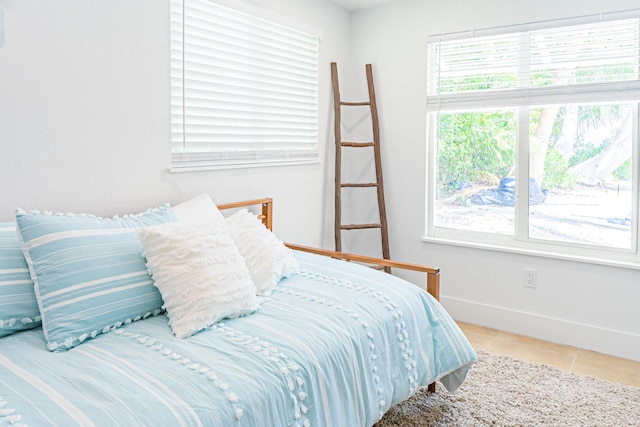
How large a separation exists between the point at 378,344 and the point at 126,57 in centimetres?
173

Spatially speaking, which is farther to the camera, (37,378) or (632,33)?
(632,33)

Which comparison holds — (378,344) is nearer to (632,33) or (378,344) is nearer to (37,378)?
(37,378)

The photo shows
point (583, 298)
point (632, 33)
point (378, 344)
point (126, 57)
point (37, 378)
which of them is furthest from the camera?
point (583, 298)

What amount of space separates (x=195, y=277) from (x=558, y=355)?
7.46 feet

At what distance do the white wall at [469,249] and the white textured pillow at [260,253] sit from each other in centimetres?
155

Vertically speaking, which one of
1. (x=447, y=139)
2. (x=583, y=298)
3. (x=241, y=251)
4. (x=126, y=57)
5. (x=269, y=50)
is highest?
(x=269, y=50)

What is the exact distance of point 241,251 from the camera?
219 cm

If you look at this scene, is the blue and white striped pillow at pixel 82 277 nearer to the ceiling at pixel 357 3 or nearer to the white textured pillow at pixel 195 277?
the white textured pillow at pixel 195 277

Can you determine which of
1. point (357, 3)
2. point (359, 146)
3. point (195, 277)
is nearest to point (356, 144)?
point (359, 146)

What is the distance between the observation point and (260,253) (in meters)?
2.22

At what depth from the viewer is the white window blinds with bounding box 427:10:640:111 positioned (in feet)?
9.39

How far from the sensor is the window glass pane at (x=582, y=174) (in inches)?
117

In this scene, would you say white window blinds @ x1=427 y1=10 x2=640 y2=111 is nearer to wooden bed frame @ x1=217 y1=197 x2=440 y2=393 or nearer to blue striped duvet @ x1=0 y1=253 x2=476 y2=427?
wooden bed frame @ x1=217 y1=197 x2=440 y2=393

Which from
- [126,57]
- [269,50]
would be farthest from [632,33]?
[126,57]
